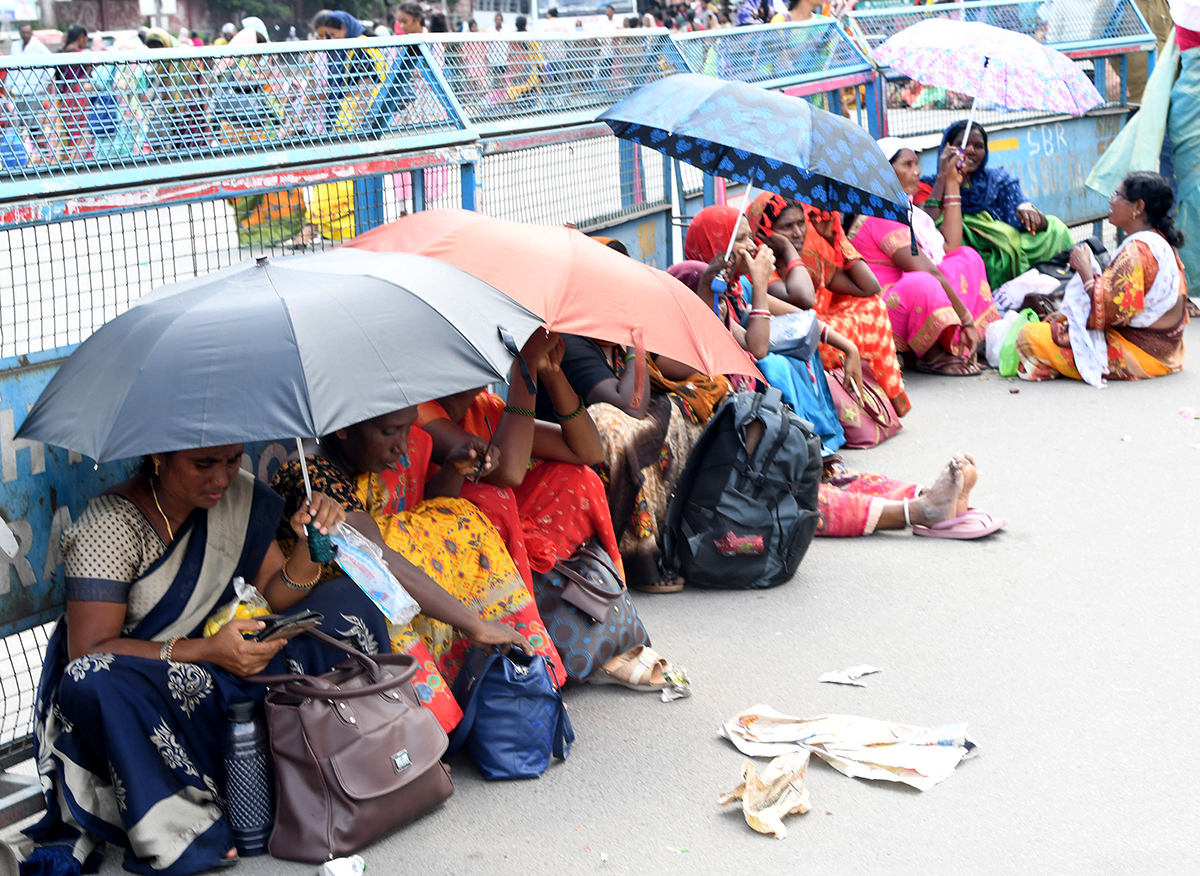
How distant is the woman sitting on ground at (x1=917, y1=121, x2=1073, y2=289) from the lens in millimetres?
8211

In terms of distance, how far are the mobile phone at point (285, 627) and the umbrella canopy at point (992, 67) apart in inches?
214

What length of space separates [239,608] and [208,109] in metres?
1.67

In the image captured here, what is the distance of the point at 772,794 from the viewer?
3.16 m

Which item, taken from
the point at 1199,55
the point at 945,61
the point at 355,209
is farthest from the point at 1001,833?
the point at 1199,55

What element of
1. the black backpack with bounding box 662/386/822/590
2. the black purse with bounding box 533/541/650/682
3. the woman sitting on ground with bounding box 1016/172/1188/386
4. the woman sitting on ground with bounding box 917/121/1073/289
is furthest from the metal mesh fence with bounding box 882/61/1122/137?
the black purse with bounding box 533/541/650/682

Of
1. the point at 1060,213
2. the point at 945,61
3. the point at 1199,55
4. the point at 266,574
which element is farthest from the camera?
the point at 1060,213

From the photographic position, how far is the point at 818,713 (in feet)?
12.1

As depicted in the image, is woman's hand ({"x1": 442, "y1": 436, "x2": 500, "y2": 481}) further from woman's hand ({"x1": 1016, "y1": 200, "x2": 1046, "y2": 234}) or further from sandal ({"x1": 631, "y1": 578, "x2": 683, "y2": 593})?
woman's hand ({"x1": 1016, "y1": 200, "x2": 1046, "y2": 234})

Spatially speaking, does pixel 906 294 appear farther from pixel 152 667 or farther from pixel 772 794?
pixel 152 667

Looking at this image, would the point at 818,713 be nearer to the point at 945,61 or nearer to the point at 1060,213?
the point at 945,61

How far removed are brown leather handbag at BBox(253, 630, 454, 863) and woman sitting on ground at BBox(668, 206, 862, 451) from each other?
8.94 feet

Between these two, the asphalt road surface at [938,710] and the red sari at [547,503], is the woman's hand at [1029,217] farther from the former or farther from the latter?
the red sari at [547,503]

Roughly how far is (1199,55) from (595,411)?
260 inches

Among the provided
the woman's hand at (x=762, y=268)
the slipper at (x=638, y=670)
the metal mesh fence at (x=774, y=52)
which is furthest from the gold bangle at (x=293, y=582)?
the metal mesh fence at (x=774, y=52)
